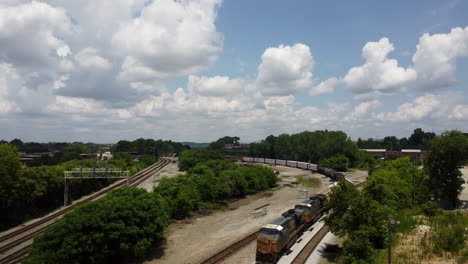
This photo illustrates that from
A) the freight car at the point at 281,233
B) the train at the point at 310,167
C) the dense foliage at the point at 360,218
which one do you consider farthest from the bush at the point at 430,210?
the train at the point at 310,167

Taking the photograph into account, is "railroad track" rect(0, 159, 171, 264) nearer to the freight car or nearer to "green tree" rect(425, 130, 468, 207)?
the freight car

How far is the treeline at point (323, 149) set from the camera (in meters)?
109

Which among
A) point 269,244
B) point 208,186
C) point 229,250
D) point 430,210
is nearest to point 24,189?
point 208,186

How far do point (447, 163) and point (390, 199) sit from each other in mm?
18821

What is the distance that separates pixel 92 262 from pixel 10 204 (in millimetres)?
26339

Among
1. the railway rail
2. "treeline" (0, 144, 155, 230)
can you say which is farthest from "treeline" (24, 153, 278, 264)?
"treeline" (0, 144, 155, 230)

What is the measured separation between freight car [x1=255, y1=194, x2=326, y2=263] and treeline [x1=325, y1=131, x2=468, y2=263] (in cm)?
408

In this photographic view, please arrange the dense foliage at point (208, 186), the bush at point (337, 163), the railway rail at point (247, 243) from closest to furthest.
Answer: the railway rail at point (247, 243) < the dense foliage at point (208, 186) < the bush at point (337, 163)

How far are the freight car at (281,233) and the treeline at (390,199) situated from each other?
4077 mm

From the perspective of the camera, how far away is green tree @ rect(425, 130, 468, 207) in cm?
4638

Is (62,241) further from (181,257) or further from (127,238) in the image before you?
(181,257)

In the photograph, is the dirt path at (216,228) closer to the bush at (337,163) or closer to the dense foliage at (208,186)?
the dense foliage at (208,186)

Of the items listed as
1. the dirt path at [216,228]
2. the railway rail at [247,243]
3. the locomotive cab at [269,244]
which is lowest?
the dirt path at [216,228]

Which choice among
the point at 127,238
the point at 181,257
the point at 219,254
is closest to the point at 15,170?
the point at 127,238
